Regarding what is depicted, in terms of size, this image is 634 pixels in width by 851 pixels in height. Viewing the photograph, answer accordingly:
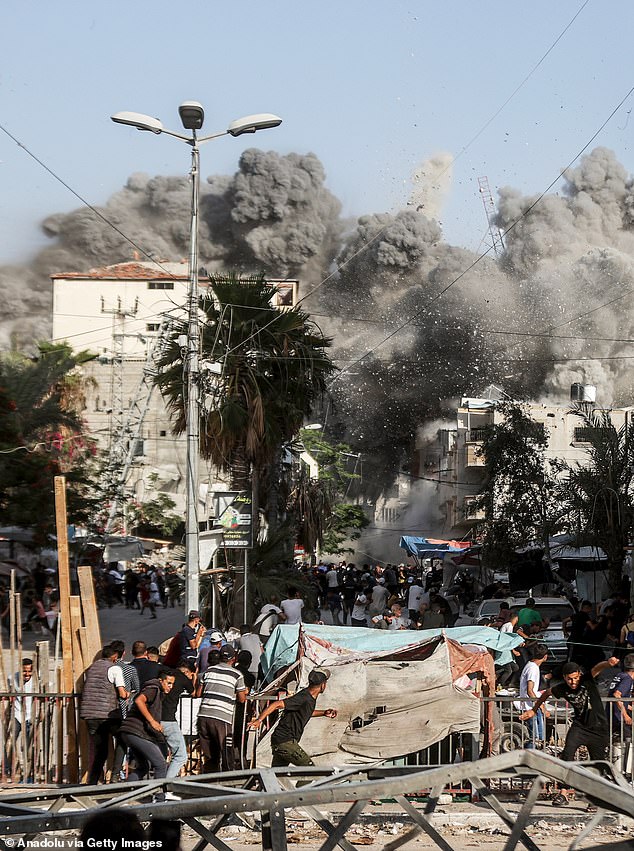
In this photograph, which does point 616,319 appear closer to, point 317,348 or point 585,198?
point 585,198

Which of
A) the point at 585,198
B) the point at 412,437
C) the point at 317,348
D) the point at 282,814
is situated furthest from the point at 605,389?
the point at 282,814

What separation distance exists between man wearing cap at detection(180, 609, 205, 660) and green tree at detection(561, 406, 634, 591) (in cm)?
1389

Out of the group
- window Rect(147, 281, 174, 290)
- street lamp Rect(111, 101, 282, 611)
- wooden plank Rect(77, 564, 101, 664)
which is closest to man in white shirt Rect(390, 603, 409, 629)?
street lamp Rect(111, 101, 282, 611)

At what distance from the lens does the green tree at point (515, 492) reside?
3138 centimetres

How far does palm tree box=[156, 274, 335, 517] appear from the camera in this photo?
21.8m

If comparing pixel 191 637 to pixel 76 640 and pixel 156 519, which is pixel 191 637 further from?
pixel 156 519

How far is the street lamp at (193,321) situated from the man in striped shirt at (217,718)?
16.7 ft

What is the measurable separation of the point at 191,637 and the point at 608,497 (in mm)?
14714

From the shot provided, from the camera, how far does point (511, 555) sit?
31375mm

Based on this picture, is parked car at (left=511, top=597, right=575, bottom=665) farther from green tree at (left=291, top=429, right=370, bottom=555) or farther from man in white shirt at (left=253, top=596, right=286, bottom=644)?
green tree at (left=291, top=429, right=370, bottom=555)

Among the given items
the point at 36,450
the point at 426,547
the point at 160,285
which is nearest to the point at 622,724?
the point at 36,450

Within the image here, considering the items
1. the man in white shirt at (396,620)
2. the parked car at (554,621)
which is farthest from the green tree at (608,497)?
the man in white shirt at (396,620)

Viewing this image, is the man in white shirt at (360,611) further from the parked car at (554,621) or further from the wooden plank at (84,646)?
the wooden plank at (84,646)

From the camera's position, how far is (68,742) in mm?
9914
